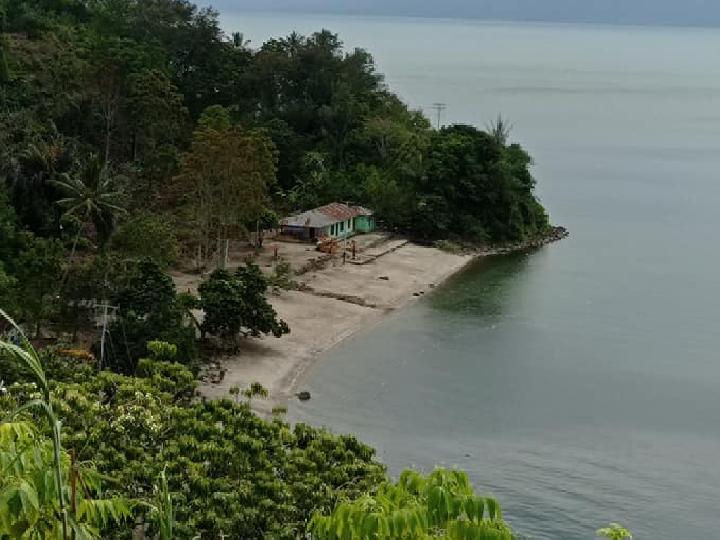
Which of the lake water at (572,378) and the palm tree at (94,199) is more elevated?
the palm tree at (94,199)

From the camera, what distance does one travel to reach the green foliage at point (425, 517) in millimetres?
3836

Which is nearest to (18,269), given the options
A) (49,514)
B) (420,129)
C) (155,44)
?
(49,514)

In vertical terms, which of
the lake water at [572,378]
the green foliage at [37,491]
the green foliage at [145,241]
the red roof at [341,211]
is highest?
the red roof at [341,211]

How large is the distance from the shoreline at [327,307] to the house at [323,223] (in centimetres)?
191

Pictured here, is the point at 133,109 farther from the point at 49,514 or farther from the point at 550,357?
the point at 49,514

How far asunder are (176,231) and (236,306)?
332 inches

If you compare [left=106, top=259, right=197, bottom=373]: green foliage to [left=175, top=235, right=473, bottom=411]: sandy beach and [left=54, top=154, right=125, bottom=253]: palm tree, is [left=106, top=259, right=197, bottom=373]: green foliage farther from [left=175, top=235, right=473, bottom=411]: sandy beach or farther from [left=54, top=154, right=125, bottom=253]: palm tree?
[left=54, top=154, right=125, bottom=253]: palm tree

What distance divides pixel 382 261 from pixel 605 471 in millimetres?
17481

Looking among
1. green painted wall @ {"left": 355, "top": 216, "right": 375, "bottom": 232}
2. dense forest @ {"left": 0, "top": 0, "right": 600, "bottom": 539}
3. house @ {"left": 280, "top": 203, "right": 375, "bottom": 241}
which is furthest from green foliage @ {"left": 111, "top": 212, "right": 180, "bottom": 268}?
green painted wall @ {"left": 355, "top": 216, "right": 375, "bottom": 232}

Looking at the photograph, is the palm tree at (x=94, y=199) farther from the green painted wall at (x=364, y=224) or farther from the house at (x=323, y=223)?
the green painted wall at (x=364, y=224)

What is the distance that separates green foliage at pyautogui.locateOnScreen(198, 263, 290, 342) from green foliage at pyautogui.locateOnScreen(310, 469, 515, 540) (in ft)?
66.9

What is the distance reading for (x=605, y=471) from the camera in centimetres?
2003

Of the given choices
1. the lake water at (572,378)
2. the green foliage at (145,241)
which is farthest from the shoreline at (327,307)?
the green foliage at (145,241)

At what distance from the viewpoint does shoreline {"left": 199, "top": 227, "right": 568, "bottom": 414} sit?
23.6m
